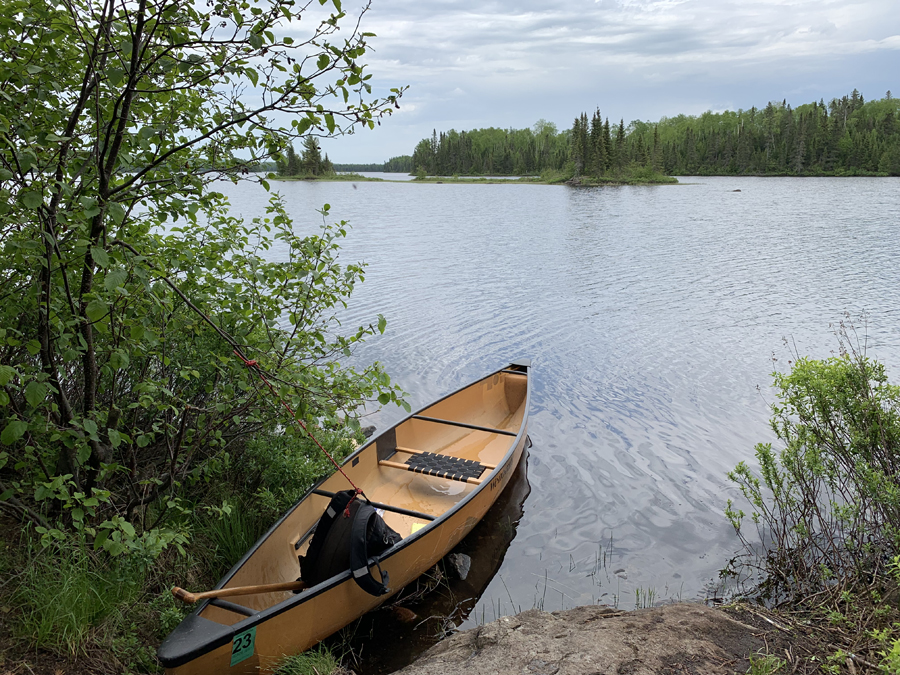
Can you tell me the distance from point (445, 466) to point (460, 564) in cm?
140

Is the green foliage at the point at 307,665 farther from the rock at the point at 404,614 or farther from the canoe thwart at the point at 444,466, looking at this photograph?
the canoe thwart at the point at 444,466

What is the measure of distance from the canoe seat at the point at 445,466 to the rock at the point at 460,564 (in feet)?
2.95

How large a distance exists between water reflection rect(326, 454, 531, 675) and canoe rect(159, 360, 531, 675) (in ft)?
1.08

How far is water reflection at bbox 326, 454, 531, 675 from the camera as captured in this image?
5.18 meters

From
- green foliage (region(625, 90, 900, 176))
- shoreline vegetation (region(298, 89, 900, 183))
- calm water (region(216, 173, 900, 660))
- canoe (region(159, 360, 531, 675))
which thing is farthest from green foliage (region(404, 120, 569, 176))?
canoe (region(159, 360, 531, 675))

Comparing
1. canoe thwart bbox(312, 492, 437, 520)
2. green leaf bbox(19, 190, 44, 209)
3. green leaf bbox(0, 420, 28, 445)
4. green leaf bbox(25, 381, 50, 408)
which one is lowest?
canoe thwart bbox(312, 492, 437, 520)

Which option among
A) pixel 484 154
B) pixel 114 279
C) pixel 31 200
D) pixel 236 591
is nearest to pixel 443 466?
pixel 236 591

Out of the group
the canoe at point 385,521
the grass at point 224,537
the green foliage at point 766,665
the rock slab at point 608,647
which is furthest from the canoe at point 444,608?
the green foliage at point 766,665

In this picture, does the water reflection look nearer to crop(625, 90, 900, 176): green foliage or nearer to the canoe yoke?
the canoe yoke

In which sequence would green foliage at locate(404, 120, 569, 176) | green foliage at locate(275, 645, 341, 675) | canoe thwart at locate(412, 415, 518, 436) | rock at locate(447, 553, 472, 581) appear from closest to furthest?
green foliage at locate(275, 645, 341, 675), rock at locate(447, 553, 472, 581), canoe thwart at locate(412, 415, 518, 436), green foliage at locate(404, 120, 569, 176)

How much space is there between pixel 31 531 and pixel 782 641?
17.1ft

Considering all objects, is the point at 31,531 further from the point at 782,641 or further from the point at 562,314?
the point at 562,314

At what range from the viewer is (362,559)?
485 cm

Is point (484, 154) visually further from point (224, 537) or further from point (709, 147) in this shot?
point (224, 537)
